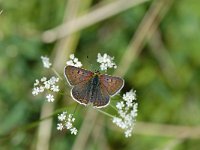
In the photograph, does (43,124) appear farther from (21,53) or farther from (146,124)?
(146,124)

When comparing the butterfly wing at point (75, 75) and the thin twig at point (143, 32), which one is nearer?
the butterfly wing at point (75, 75)

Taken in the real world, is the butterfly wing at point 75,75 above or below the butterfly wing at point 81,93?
above

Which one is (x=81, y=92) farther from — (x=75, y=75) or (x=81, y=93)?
(x=75, y=75)

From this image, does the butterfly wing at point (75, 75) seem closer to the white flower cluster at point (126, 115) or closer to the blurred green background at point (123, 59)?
the white flower cluster at point (126, 115)

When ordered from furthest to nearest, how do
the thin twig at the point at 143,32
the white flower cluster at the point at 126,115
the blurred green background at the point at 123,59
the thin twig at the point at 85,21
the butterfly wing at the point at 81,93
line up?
the thin twig at the point at 143,32
the thin twig at the point at 85,21
the blurred green background at the point at 123,59
the white flower cluster at the point at 126,115
the butterfly wing at the point at 81,93

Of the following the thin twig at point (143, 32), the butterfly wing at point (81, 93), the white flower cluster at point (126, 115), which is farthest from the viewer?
the thin twig at point (143, 32)

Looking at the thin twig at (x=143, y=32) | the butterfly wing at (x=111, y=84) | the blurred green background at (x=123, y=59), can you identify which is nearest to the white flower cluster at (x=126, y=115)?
the butterfly wing at (x=111, y=84)

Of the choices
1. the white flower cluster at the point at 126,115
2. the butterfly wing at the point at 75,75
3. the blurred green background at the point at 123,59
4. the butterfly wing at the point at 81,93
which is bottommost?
the butterfly wing at the point at 81,93

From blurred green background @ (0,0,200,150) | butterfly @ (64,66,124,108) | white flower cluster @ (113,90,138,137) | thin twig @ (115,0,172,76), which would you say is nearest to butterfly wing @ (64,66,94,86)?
butterfly @ (64,66,124,108)

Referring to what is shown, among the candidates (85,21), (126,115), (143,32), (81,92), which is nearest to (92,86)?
(81,92)
